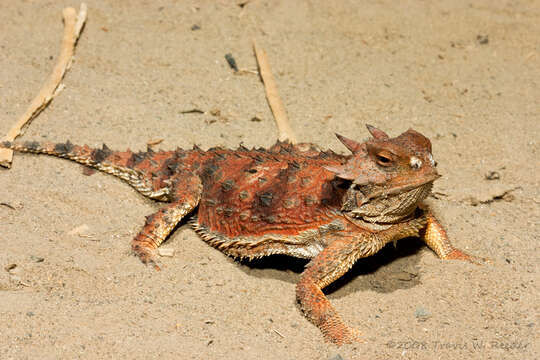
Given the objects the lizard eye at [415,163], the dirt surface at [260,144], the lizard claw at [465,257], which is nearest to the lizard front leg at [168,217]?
the dirt surface at [260,144]

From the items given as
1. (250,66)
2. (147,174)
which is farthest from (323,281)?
(250,66)

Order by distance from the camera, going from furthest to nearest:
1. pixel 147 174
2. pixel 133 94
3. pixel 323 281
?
1. pixel 133 94
2. pixel 147 174
3. pixel 323 281

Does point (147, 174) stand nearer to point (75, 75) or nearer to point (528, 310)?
point (75, 75)

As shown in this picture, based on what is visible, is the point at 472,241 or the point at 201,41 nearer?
the point at 472,241

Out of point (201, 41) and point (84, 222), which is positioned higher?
point (201, 41)

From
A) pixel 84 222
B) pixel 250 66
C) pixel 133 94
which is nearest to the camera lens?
pixel 84 222

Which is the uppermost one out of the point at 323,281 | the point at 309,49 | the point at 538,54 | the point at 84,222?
the point at 538,54

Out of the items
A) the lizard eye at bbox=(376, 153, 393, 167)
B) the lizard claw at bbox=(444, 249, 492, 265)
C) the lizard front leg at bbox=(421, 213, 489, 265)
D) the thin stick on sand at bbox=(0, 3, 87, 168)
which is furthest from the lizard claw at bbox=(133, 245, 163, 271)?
the lizard claw at bbox=(444, 249, 492, 265)
